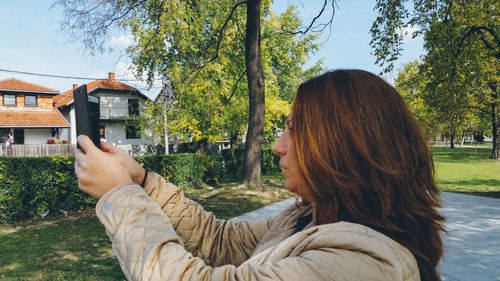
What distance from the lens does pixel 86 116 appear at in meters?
1.13

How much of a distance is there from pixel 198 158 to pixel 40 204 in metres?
6.57

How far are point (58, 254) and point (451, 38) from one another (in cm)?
1136

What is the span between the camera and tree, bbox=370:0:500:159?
29.6 feet

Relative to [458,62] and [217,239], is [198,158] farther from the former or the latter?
[217,239]

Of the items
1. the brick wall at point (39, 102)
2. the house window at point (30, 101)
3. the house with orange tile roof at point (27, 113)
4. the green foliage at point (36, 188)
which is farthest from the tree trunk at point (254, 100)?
the house window at point (30, 101)

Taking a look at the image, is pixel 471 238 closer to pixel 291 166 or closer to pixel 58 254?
pixel 291 166

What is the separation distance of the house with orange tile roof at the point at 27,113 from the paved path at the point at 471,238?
29.9 m

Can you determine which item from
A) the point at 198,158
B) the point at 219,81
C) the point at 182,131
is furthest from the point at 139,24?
the point at 182,131

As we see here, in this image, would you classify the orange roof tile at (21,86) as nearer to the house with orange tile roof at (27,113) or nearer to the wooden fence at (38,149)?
the house with orange tile roof at (27,113)

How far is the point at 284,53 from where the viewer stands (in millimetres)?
23641

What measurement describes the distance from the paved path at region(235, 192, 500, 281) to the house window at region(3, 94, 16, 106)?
1253 inches

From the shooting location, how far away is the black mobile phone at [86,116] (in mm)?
1115

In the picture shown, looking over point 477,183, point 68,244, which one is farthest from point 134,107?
point 477,183

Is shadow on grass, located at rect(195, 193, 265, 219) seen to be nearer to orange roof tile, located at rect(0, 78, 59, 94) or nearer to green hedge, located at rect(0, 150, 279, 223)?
green hedge, located at rect(0, 150, 279, 223)
